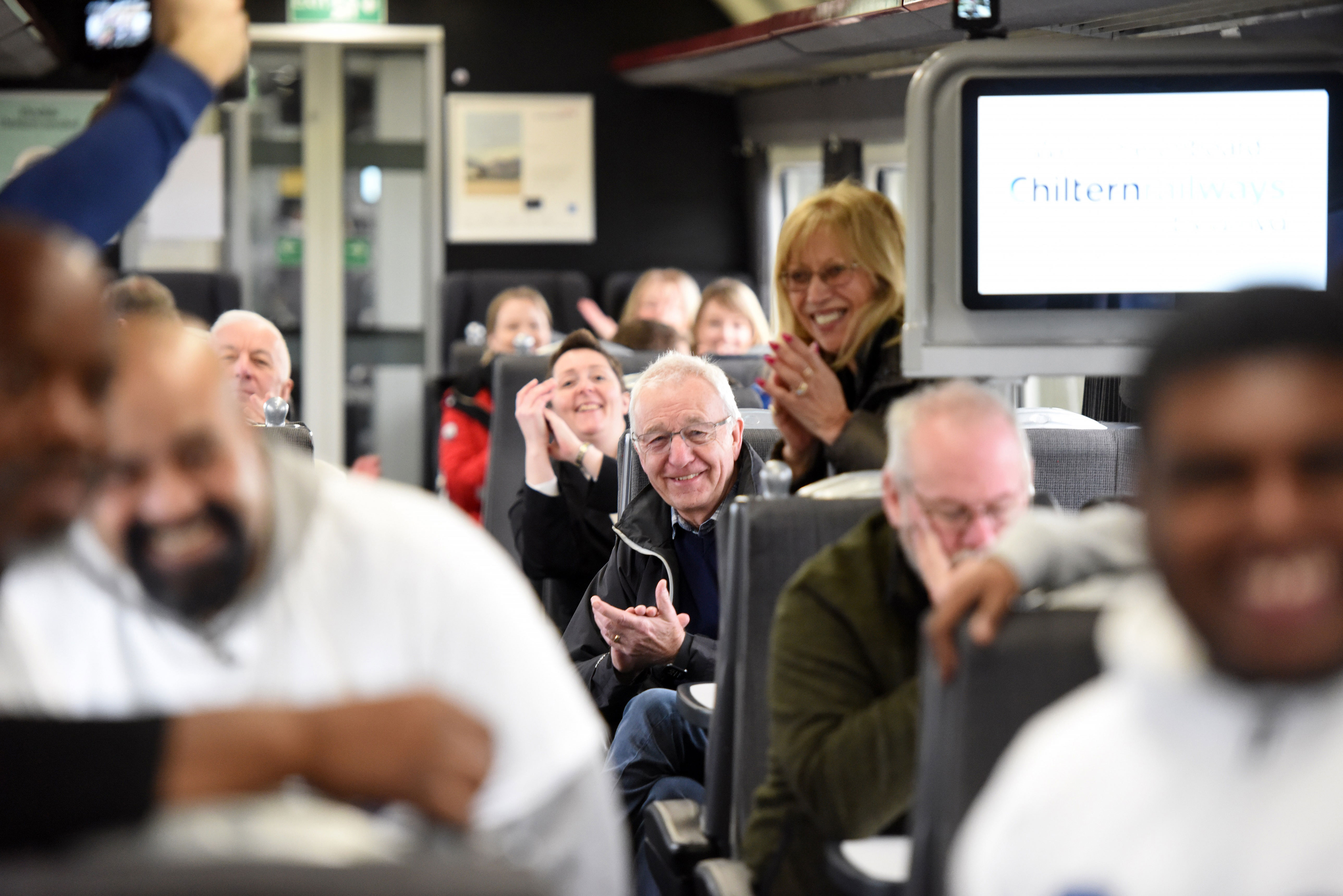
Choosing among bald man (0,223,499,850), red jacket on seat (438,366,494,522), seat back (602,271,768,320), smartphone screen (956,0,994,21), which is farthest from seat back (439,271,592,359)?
bald man (0,223,499,850)

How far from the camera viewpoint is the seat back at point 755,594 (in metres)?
2.21

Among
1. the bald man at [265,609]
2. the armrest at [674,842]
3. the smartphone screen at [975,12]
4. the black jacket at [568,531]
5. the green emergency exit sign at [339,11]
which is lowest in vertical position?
the armrest at [674,842]

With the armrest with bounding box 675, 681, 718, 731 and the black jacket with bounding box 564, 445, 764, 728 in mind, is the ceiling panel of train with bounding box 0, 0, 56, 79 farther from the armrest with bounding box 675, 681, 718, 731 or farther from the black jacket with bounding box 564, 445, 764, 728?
the armrest with bounding box 675, 681, 718, 731

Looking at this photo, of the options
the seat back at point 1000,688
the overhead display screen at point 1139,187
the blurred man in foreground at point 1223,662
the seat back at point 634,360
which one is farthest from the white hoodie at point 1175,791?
the seat back at point 634,360

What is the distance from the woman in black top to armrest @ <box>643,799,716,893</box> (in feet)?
4.73

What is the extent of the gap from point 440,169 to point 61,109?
2.42 m

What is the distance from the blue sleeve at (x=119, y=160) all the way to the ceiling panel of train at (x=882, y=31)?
1356 mm

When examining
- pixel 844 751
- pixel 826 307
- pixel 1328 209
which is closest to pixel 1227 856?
pixel 844 751

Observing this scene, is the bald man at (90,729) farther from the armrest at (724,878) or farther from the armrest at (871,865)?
the armrest at (724,878)

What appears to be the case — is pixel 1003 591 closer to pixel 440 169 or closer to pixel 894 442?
pixel 894 442

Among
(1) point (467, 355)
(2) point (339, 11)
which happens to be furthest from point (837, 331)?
(2) point (339, 11)

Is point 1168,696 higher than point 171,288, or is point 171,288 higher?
point 171,288

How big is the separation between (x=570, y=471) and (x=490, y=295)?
550 cm

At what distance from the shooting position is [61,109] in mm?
9750
